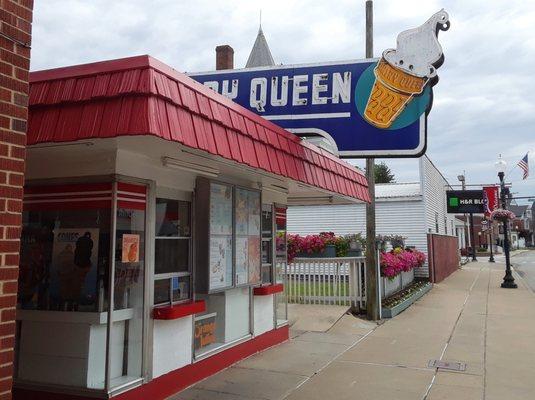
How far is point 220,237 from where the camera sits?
19.8ft

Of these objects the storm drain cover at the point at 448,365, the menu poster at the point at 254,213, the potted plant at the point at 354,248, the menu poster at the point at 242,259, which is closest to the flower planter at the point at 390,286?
the potted plant at the point at 354,248

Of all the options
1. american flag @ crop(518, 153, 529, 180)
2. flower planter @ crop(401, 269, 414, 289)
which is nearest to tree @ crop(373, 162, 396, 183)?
american flag @ crop(518, 153, 529, 180)

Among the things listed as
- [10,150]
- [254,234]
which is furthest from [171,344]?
[10,150]

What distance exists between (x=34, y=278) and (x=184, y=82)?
2.49 m

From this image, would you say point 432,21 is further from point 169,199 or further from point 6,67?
point 6,67

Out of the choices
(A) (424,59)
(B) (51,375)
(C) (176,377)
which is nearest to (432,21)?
A: (A) (424,59)

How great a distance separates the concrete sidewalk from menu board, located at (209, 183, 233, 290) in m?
1.18

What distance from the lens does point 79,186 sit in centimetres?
464

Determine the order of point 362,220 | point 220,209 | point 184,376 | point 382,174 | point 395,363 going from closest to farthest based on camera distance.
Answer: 1. point 184,376
2. point 220,209
3. point 395,363
4. point 362,220
5. point 382,174

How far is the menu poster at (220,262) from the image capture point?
5.84m

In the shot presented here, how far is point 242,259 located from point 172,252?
1397 millimetres

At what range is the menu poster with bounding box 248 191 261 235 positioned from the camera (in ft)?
22.6

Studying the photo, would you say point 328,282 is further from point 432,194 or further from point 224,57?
point 432,194

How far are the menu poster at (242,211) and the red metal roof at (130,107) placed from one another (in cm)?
211
